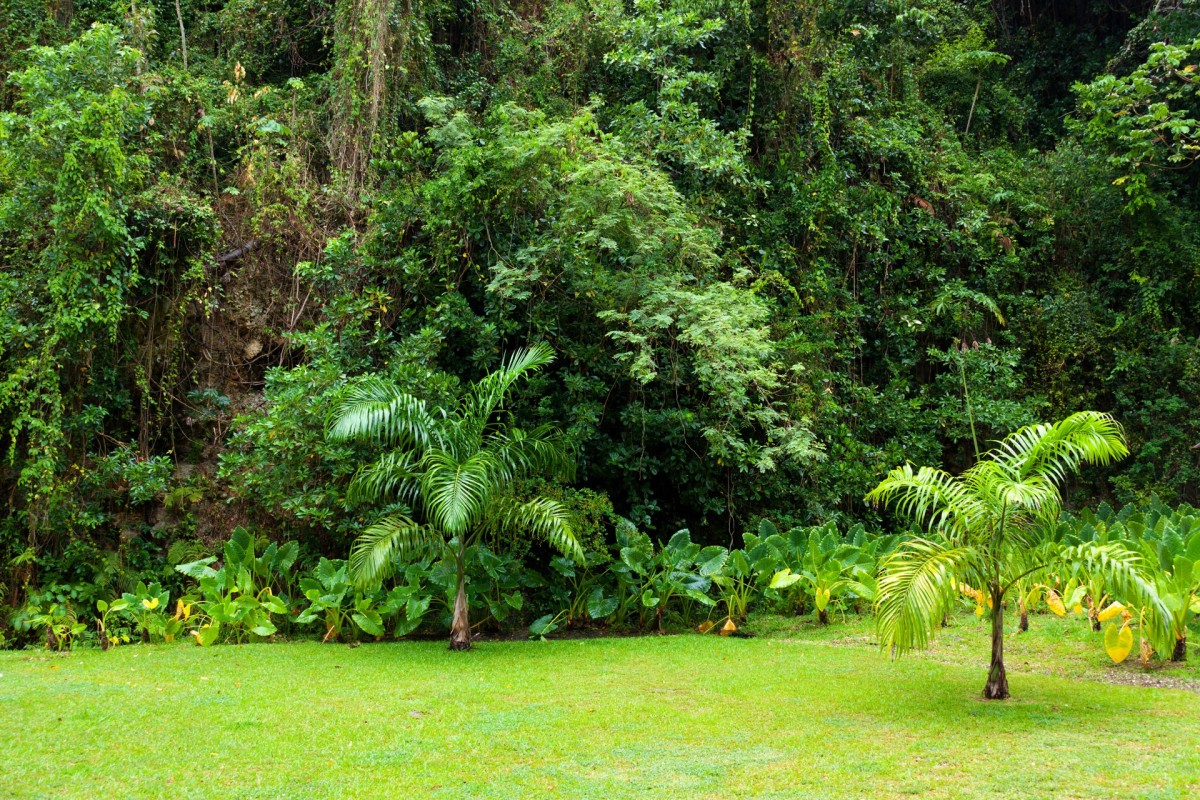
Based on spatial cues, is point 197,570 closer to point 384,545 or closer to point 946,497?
point 384,545

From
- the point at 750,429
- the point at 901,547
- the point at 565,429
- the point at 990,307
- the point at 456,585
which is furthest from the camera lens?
the point at 990,307

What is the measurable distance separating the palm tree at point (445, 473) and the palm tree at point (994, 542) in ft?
9.29

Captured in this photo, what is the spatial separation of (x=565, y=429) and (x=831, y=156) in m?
6.58

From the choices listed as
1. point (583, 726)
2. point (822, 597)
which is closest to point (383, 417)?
point (583, 726)

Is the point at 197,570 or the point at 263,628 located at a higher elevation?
the point at 197,570

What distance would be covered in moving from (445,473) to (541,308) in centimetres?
316

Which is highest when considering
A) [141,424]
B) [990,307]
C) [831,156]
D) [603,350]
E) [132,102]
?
[831,156]

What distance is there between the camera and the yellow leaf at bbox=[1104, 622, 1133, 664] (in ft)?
21.3

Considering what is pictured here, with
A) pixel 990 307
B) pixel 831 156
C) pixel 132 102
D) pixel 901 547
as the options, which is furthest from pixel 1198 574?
pixel 132 102

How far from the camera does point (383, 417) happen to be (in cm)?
760

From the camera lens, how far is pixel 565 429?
10195 millimetres

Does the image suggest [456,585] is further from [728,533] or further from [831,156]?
[831,156]

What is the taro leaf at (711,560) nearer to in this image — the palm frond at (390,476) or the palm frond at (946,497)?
the palm frond at (390,476)

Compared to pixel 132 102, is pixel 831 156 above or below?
above
